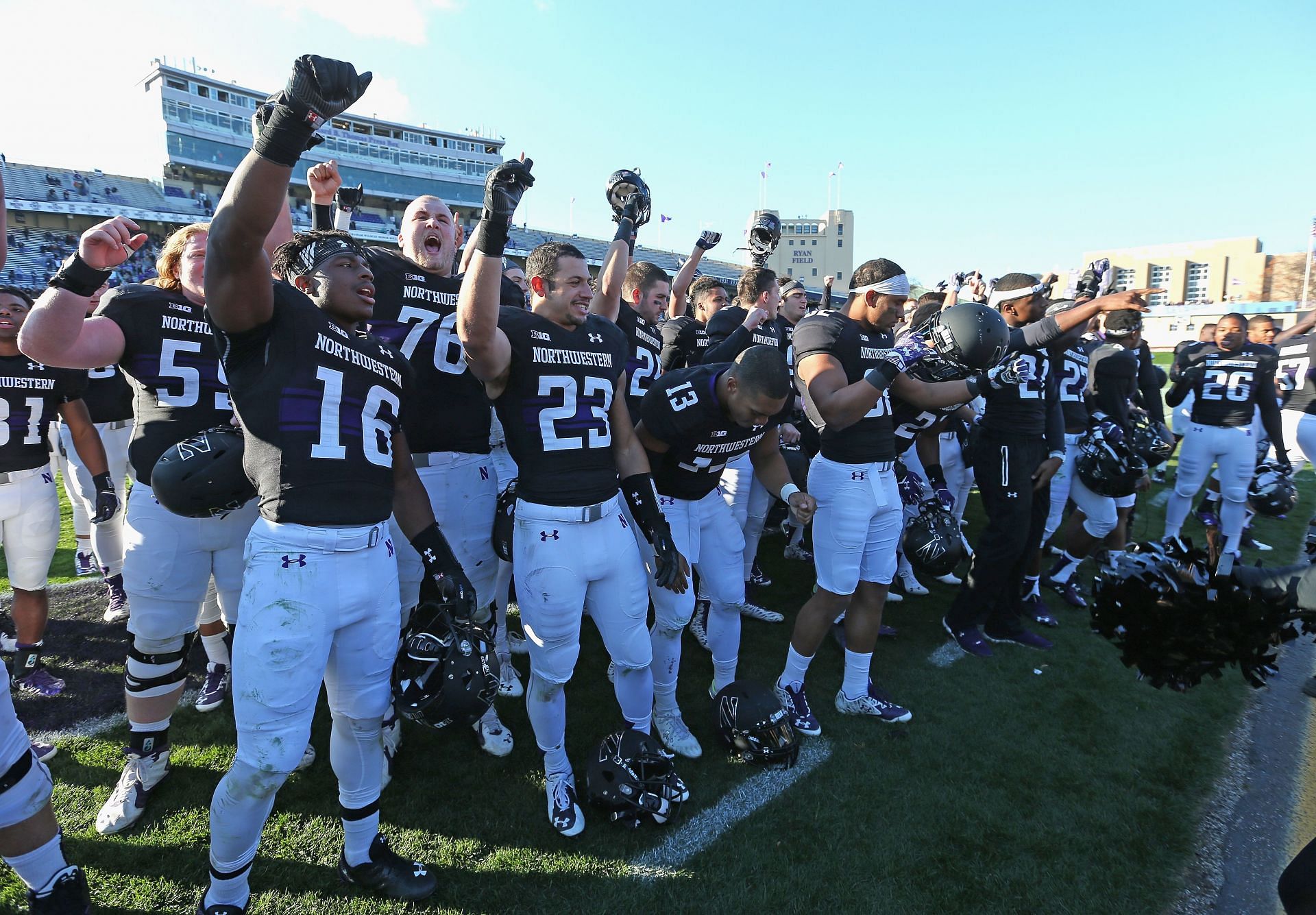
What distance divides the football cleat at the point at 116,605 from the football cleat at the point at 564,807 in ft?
13.7

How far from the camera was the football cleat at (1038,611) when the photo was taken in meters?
5.84

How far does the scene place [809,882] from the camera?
2.91 meters

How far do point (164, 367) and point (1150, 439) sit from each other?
8384 millimetres

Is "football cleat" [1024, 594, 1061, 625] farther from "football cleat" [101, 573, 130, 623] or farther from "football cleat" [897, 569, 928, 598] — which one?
"football cleat" [101, 573, 130, 623]

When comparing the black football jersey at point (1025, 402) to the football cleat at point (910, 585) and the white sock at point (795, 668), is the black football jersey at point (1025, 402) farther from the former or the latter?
the white sock at point (795, 668)

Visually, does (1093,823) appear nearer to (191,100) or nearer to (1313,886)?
(1313,886)

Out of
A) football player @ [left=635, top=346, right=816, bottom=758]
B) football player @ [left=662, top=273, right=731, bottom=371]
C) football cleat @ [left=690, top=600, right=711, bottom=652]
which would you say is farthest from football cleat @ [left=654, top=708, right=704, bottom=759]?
football player @ [left=662, top=273, right=731, bottom=371]

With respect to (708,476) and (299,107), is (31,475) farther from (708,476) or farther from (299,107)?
(708,476)

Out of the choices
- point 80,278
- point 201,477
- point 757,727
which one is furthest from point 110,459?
point 757,727

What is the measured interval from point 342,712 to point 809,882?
6.94 feet

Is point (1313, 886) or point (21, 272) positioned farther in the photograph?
point (21, 272)

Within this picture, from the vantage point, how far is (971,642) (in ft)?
17.5

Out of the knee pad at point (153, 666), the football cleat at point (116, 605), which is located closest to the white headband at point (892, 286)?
the knee pad at point (153, 666)

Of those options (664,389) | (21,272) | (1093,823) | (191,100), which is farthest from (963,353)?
(191,100)
